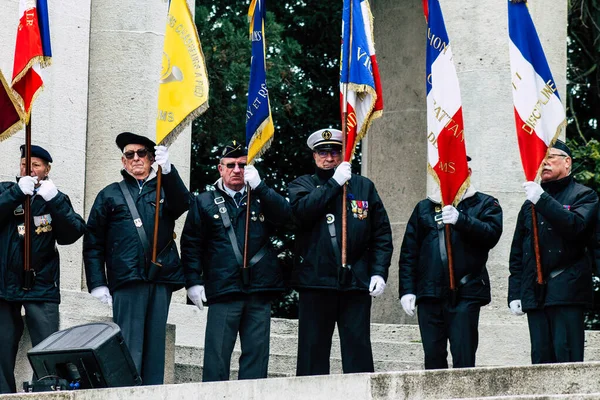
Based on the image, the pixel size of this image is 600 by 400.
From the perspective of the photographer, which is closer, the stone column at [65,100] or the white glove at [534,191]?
the white glove at [534,191]

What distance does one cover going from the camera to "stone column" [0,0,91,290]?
13922 millimetres

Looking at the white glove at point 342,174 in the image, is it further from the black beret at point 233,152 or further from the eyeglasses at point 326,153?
the black beret at point 233,152

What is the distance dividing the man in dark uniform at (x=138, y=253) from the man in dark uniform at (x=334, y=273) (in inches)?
36.2

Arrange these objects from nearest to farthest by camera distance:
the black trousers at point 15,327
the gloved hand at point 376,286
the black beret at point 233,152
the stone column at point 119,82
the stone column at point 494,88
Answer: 1. the black trousers at point 15,327
2. the gloved hand at point 376,286
3. the black beret at point 233,152
4. the stone column at point 494,88
5. the stone column at point 119,82

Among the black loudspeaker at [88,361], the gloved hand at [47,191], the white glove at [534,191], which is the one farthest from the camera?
the white glove at [534,191]

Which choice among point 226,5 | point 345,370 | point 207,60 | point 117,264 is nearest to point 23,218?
point 117,264

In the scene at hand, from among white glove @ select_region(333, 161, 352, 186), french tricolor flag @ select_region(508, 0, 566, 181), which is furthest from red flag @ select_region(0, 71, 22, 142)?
french tricolor flag @ select_region(508, 0, 566, 181)

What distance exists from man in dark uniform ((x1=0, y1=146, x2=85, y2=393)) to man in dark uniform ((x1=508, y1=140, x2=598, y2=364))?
3.28 m

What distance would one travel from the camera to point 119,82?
15047 millimetres

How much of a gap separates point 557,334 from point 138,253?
307cm

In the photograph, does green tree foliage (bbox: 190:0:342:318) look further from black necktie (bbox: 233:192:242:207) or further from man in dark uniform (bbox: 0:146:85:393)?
man in dark uniform (bbox: 0:146:85:393)

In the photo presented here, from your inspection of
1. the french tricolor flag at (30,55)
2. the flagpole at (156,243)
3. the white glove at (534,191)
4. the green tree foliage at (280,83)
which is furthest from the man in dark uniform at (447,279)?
the green tree foliage at (280,83)

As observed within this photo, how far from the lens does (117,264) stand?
11680 millimetres

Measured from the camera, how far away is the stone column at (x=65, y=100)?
1392 centimetres
